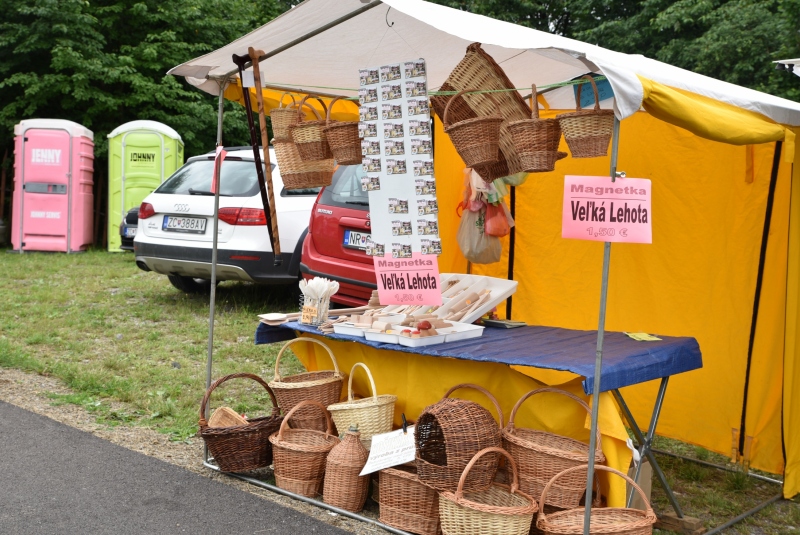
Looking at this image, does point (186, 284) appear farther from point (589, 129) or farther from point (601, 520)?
point (601, 520)

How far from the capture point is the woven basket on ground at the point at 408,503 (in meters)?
3.90

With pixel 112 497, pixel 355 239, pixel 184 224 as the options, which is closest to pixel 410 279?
pixel 112 497

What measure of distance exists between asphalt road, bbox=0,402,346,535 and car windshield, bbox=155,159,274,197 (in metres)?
3.65

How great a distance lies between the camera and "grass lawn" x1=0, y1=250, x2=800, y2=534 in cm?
481

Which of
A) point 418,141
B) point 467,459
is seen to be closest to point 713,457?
point 467,459

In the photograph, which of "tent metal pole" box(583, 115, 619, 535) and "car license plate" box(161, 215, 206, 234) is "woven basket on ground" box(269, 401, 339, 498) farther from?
"car license plate" box(161, 215, 206, 234)

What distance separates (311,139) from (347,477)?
1.82 metres

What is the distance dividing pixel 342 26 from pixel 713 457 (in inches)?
138

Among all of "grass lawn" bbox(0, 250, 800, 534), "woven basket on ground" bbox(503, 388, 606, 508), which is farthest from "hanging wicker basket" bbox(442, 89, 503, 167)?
"grass lawn" bbox(0, 250, 800, 534)

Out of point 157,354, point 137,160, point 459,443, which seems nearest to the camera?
point 459,443

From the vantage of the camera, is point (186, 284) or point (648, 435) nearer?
point (648, 435)

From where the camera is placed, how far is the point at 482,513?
354 cm

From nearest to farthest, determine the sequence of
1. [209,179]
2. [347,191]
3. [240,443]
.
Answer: [240,443]
[347,191]
[209,179]

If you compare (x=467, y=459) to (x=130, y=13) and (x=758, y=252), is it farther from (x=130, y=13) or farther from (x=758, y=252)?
(x=130, y=13)
